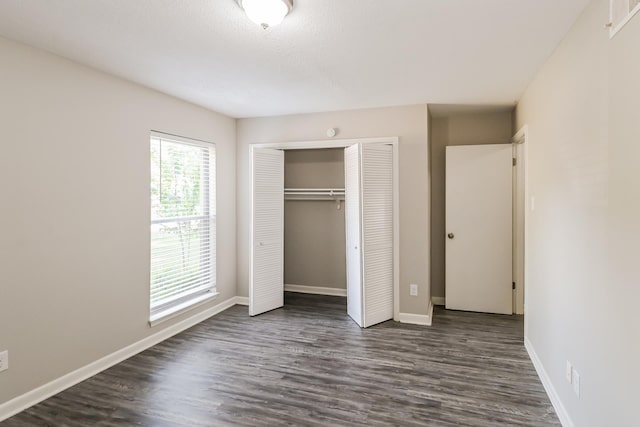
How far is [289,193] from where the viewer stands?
5238mm

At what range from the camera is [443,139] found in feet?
15.5

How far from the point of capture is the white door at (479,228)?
168 inches

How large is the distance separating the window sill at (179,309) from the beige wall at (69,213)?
0.09 m

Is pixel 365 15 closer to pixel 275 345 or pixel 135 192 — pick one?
pixel 135 192

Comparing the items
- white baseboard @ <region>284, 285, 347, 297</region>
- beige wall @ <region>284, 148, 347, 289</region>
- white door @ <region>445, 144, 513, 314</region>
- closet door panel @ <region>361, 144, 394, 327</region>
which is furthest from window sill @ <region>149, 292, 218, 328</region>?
white door @ <region>445, 144, 513, 314</region>

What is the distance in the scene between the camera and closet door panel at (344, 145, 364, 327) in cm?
392

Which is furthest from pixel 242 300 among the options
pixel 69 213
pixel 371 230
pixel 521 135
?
pixel 521 135

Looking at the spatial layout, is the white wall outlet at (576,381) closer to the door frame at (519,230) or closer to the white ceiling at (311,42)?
the white ceiling at (311,42)

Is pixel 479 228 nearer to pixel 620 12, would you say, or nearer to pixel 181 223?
pixel 620 12

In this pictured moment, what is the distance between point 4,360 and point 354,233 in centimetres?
313

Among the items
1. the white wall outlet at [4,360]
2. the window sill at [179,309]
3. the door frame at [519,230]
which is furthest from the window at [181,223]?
the door frame at [519,230]

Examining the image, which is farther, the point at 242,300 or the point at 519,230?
the point at 242,300

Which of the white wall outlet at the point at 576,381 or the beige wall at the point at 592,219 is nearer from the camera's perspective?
the beige wall at the point at 592,219

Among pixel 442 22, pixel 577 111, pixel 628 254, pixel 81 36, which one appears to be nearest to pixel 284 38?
pixel 442 22
